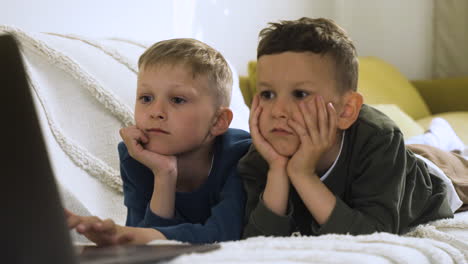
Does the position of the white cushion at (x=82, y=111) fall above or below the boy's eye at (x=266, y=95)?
below

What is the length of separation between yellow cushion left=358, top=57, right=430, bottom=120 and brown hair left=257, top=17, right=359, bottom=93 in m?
1.96

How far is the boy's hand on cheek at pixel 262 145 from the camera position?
118 cm

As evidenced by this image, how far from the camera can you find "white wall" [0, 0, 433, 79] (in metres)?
2.01

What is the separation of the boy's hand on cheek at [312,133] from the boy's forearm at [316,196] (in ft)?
0.03

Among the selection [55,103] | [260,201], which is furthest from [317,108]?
[55,103]

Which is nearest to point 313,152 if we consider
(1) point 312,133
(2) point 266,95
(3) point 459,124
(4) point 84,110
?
(1) point 312,133

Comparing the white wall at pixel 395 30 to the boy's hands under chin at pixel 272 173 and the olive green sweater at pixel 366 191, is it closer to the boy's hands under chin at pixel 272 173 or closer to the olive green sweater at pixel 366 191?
the olive green sweater at pixel 366 191

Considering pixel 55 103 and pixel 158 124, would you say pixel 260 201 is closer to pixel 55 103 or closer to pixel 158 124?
pixel 158 124

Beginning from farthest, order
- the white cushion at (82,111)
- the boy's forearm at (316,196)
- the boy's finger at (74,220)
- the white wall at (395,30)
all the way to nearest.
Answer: the white wall at (395,30) → the white cushion at (82,111) → the boy's forearm at (316,196) → the boy's finger at (74,220)

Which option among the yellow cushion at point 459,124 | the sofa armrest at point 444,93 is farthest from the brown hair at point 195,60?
the sofa armrest at point 444,93

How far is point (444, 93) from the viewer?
3.75 meters

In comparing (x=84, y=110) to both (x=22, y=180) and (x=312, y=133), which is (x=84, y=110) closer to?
(x=312, y=133)

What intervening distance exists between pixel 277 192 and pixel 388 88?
7.83ft

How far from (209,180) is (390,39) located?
3061 mm
